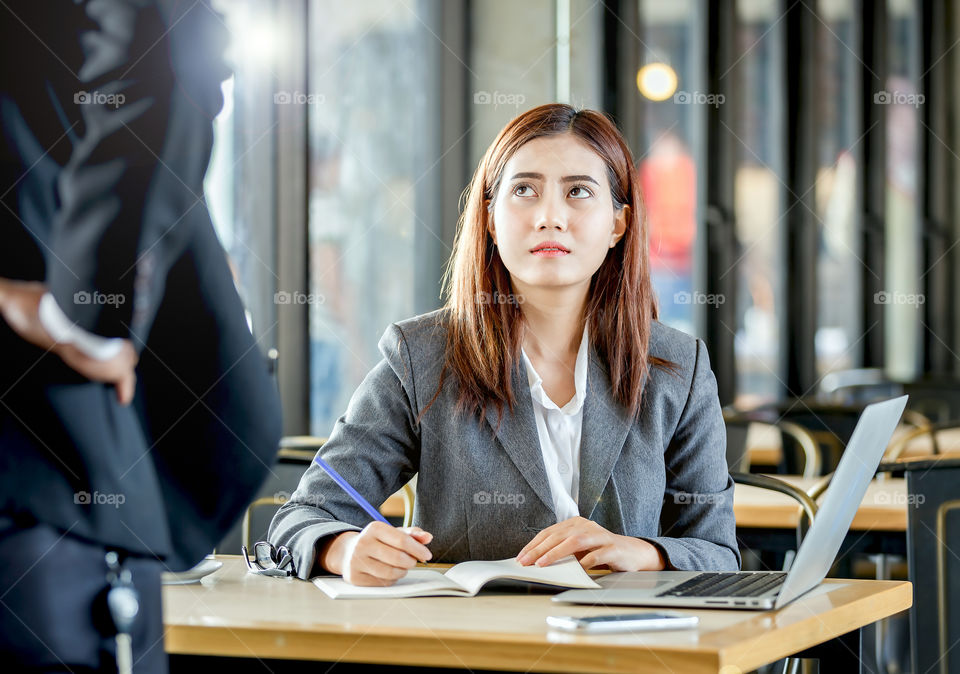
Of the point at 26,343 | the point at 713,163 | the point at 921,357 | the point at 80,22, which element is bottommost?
the point at 921,357

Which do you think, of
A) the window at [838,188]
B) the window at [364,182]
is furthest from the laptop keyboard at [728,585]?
the window at [838,188]

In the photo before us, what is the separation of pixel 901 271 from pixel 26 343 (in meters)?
7.38

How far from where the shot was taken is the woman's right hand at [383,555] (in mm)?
1464

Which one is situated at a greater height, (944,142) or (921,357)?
(944,142)

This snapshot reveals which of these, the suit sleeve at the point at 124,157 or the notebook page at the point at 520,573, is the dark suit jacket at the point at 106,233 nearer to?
the suit sleeve at the point at 124,157

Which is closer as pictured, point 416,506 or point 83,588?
point 83,588

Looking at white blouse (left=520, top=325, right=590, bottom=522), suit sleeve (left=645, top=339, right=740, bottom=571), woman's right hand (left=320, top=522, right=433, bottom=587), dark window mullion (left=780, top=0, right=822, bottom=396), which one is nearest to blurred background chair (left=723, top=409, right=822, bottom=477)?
suit sleeve (left=645, top=339, right=740, bottom=571)

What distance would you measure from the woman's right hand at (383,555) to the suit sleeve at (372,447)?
25 cm

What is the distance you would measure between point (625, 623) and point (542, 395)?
0.73 metres

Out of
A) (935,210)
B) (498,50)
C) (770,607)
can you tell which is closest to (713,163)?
(498,50)

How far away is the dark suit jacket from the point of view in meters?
0.69

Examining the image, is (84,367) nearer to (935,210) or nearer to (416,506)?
(416,506)

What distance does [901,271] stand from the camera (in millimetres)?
7484

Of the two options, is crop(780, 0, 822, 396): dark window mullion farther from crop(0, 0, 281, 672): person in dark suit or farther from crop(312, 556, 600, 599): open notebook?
crop(0, 0, 281, 672): person in dark suit
